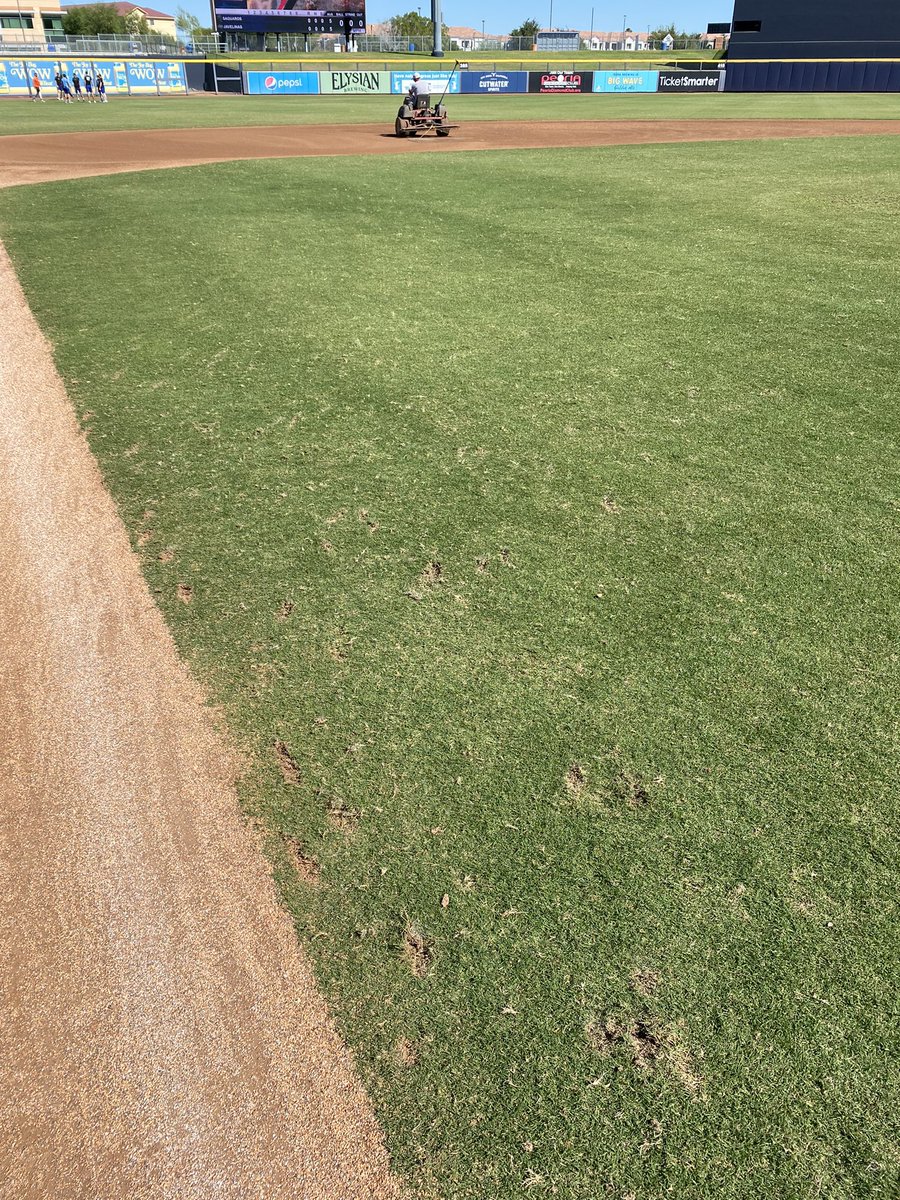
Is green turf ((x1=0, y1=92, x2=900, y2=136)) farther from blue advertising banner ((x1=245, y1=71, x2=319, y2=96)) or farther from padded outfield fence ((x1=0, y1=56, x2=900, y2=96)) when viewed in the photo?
padded outfield fence ((x1=0, y1=56, x2=900, y2=96))

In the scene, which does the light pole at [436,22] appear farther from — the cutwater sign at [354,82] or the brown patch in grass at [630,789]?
the brown patch in grass at [630,789]

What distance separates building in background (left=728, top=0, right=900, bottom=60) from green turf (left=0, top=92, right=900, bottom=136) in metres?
10.1

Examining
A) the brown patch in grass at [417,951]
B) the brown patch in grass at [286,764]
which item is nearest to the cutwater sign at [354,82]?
the brown patch in grass at [286,764]

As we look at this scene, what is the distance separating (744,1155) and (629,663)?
2120mm

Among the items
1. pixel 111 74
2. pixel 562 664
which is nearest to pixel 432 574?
pixel 562 664

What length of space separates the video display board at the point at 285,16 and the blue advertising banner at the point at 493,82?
19.7 metres

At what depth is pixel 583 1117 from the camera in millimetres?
2289

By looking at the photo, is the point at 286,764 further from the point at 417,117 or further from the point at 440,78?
the point at 440,78

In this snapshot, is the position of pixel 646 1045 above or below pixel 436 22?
below

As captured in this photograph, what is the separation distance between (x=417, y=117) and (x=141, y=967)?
25.0 m

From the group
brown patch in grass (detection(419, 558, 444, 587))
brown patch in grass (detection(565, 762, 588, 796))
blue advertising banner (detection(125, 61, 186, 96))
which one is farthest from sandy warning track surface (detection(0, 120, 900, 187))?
blue advertising banner (detection(125, 61, 186, 96))

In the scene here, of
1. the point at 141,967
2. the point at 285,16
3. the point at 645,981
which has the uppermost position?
the point at 285,16

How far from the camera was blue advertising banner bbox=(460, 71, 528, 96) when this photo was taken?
4634cm

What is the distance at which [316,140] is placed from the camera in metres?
22.5
